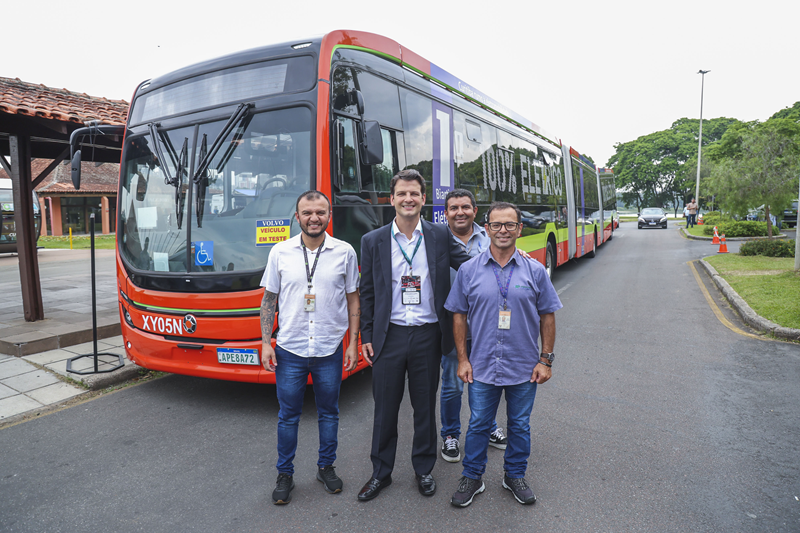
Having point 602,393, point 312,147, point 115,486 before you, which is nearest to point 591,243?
point 602,393

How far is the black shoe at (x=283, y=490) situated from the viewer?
3201 mm

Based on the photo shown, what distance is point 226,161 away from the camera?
182 inches

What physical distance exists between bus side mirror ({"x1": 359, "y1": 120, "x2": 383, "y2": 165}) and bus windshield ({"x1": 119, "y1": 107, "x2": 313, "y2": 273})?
49cm

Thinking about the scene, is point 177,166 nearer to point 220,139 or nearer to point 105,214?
point 220,139

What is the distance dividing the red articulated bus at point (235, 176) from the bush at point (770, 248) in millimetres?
13669

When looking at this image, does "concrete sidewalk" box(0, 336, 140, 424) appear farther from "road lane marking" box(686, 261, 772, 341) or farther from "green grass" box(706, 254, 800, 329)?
"green grass" box(706, 254, 800, 329)

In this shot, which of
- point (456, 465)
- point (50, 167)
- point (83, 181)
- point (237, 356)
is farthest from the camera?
point (83, 181)

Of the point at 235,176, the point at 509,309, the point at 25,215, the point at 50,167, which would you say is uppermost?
the point at 50,167

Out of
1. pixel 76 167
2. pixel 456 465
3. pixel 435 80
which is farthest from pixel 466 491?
pixel 435 80

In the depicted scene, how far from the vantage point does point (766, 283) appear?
9.89 m

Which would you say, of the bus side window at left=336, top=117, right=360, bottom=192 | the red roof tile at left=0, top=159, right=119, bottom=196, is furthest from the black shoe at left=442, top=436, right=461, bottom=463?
the red roof tile at left=0, top=159, right=119, bottom=196

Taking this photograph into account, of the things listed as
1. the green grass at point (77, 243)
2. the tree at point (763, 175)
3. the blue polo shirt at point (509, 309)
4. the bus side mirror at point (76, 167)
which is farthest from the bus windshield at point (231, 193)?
the green grass at point (77, 243)

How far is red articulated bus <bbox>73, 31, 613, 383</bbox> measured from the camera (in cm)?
445

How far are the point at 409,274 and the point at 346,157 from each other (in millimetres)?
1815
